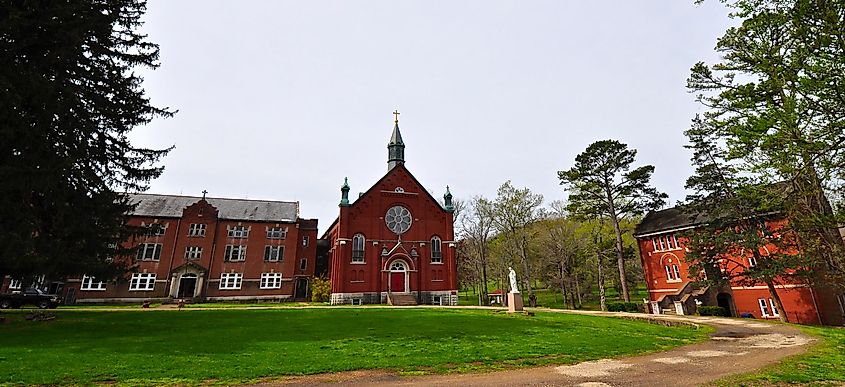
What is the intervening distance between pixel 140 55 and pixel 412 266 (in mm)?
28784

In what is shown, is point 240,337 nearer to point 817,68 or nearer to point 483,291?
point 817,68

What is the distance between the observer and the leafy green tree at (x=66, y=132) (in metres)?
12.5

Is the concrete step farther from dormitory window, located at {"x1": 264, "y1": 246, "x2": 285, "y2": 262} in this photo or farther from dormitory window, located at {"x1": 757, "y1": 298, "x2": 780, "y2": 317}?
dormitory window, located at {"x1": 757, "y1": 298, "x2": 780, "y2": 317}

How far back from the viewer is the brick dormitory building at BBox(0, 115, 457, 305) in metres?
38.8

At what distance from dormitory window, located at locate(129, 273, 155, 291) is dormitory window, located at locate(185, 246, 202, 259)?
136 inches

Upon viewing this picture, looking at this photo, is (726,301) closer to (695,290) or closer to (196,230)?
(695,290)

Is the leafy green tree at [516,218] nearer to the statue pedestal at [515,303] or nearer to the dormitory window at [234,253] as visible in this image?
the statue pedestal at [515,303]

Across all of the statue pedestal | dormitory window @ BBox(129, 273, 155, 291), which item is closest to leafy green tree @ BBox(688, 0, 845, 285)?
the statue pedestal

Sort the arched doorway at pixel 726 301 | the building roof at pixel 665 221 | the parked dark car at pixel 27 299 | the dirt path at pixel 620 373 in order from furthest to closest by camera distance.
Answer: the building roof at pixel 665 221 → the arched doorway at pixel 726 301 → the parked dark car at pixel 27 299 → the dirt path at pixel 620 373

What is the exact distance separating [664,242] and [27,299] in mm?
50405

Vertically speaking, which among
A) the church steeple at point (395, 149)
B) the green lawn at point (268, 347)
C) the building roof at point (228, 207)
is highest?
the church steeple at point (395, 149)

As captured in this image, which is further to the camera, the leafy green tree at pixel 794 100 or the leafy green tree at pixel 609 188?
the leafy green tree at pixel 609 188

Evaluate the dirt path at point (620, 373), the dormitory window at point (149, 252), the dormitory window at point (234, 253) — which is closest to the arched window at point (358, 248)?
the dormitory window at point (234, 253)

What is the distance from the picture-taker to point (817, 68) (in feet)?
32.8
